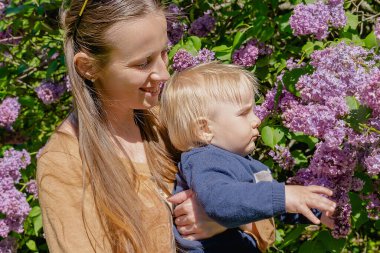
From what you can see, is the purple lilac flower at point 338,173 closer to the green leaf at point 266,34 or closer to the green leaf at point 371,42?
the green leaf at point 371,42

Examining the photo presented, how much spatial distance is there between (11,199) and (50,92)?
2.75 ft

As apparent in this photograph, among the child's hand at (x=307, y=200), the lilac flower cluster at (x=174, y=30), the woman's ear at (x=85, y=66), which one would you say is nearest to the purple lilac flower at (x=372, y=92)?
the child's hand at (x=307, y=200)

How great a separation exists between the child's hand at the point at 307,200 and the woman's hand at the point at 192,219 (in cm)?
41

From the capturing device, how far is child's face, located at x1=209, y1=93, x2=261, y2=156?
237cm

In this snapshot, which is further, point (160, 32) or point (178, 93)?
point (178, 93)

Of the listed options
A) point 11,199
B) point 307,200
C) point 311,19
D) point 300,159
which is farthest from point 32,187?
point 307,200

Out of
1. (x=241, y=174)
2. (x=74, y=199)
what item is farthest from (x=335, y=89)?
(x=74, y=199)

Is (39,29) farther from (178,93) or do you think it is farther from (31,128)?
(178,93)

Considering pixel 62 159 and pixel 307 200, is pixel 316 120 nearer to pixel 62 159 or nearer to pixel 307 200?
pixel 307 200

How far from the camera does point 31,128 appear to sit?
4.46 m

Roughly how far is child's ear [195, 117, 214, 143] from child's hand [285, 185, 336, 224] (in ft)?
1.56

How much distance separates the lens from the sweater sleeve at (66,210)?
7.22ft

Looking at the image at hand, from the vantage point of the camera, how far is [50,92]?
4035 millimetres

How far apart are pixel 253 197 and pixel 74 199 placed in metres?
0.57
